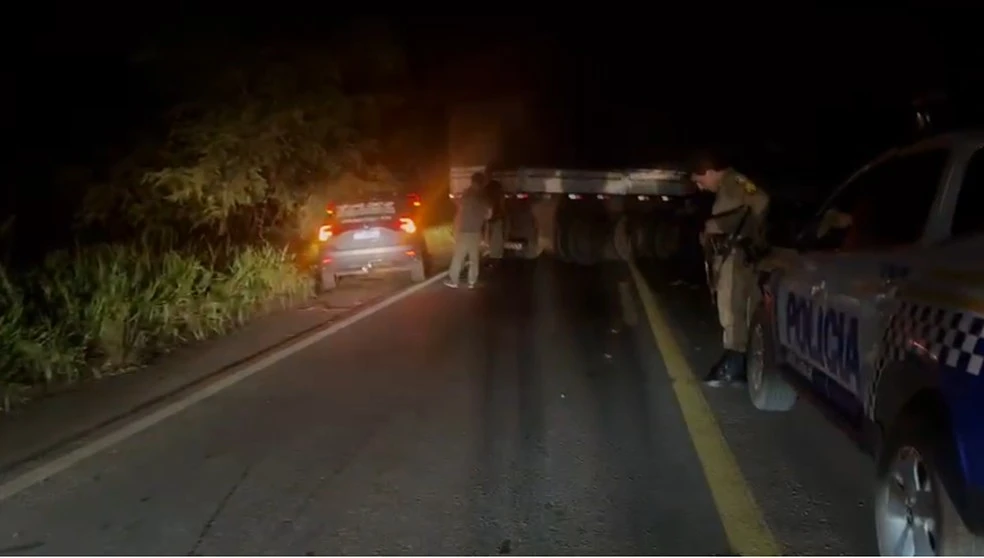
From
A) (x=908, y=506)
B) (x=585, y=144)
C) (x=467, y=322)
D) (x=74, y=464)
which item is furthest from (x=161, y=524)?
(x=585, y=144)

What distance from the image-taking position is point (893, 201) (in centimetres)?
614

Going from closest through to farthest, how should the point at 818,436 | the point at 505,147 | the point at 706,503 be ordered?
1. the point at 706,503
2. the point at 818,436
3. the point at 505,147

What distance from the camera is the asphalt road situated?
5.58 metres

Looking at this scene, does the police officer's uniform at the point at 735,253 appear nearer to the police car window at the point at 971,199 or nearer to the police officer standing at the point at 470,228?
the police car window at the point at 971,199

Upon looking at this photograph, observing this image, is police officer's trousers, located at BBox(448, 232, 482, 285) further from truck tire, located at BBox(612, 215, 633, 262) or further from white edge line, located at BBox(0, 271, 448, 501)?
truck tire, located at BBox(612, 215, 633, 262)

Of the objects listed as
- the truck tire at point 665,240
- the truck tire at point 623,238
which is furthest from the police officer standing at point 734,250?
the truck tire at point 665,240

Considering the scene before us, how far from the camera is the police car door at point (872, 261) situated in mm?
5289

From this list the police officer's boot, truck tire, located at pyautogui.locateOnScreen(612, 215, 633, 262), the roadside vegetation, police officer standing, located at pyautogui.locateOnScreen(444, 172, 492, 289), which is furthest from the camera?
truck tire, located at pyautogui.locateOnScreen(612, 215, 633, 262)

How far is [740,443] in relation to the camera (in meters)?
7.39

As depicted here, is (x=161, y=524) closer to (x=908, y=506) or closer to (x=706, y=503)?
(x=706, y=503)

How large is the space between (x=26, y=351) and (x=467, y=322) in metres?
5.04

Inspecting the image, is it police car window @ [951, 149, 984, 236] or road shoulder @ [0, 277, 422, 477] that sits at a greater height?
police car window @ [951, 149, 984, 236]

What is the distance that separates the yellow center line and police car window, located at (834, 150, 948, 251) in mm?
1480

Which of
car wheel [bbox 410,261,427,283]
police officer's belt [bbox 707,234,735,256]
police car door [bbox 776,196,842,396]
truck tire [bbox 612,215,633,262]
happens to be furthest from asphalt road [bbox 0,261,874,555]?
truck tire [bbox 612,215,633,262]
